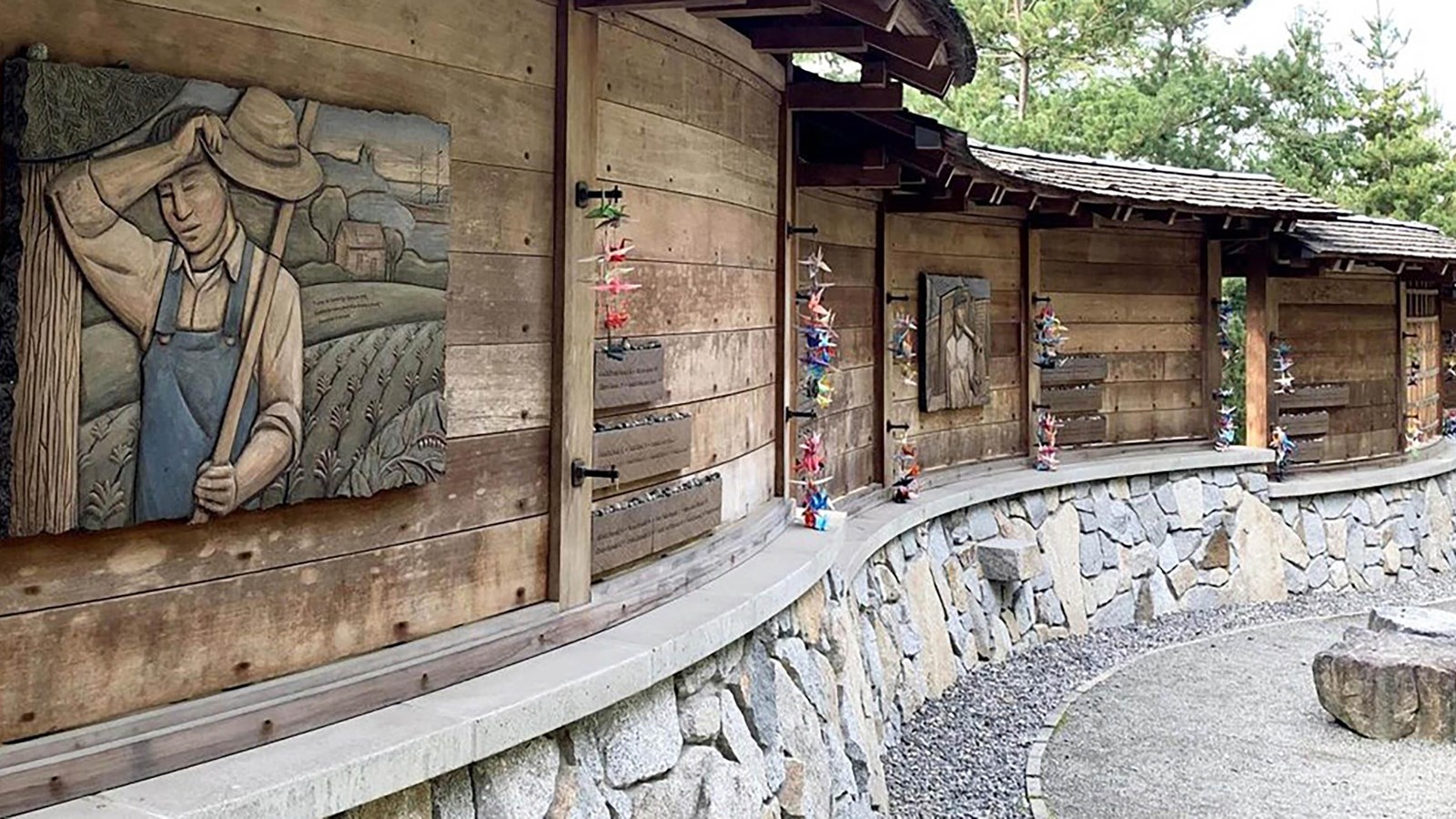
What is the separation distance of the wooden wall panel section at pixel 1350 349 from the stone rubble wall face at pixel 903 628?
1.84 feet

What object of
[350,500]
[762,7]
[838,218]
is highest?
[762,7]

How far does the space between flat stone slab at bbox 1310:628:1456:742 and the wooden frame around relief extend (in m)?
2.90

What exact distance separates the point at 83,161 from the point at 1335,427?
1172 cm

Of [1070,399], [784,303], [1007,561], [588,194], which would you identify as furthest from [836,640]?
[1070,399]

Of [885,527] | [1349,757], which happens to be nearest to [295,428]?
[885,527]

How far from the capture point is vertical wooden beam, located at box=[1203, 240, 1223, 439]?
1109cm

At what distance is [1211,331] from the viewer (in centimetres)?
1113

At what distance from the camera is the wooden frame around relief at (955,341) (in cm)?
869

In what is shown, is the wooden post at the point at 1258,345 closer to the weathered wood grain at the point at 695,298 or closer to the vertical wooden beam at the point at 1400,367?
the vertical wooden beam at the point at 1400,367

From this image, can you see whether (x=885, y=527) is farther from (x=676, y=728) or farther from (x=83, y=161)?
Result: (x=83, y=161)

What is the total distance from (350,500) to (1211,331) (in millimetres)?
9486

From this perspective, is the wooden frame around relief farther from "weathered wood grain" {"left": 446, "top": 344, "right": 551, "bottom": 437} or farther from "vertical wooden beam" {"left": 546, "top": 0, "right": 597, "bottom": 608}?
"weathered wood grain" {"left": 446, "top": 344, "right": 551, "bottom": 437}

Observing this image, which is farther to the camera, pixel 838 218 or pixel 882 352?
pixel 882 352

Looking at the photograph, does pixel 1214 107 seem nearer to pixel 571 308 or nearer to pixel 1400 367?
pixel 1400 367
